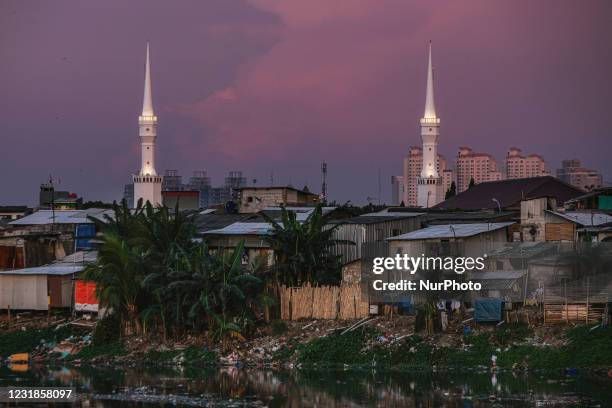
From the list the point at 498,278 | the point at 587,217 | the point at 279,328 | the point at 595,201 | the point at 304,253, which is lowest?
the point at 279,328

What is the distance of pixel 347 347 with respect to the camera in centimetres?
2886

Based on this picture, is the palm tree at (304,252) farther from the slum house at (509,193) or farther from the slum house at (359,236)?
the slum house at (509,193)

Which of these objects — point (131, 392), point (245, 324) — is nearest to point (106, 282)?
point (245, 324)

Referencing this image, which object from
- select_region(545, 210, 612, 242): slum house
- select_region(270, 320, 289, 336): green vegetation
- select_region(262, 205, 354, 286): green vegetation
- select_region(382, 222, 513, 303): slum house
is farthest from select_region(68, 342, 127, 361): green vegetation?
select_region(545, 210, 612, 242): slum house

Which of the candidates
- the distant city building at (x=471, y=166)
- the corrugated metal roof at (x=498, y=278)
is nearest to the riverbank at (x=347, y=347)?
the corrugated metal roof at (x=498, y=278)

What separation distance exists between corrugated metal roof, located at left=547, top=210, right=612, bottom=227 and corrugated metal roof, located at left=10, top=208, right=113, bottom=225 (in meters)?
17.7

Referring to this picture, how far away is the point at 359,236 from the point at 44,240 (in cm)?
1223

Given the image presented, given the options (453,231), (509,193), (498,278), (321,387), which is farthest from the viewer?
(509,193)

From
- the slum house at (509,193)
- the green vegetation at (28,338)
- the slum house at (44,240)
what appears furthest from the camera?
the slum house at (509,193)

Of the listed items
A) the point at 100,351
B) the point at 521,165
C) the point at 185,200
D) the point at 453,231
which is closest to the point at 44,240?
the point at 100,351

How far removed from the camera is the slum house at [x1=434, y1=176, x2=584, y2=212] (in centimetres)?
5344

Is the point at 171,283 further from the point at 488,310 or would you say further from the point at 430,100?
the point at 430,100

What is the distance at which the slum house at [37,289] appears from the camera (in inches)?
1351

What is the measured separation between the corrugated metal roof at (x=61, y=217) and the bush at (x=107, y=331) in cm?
1113
